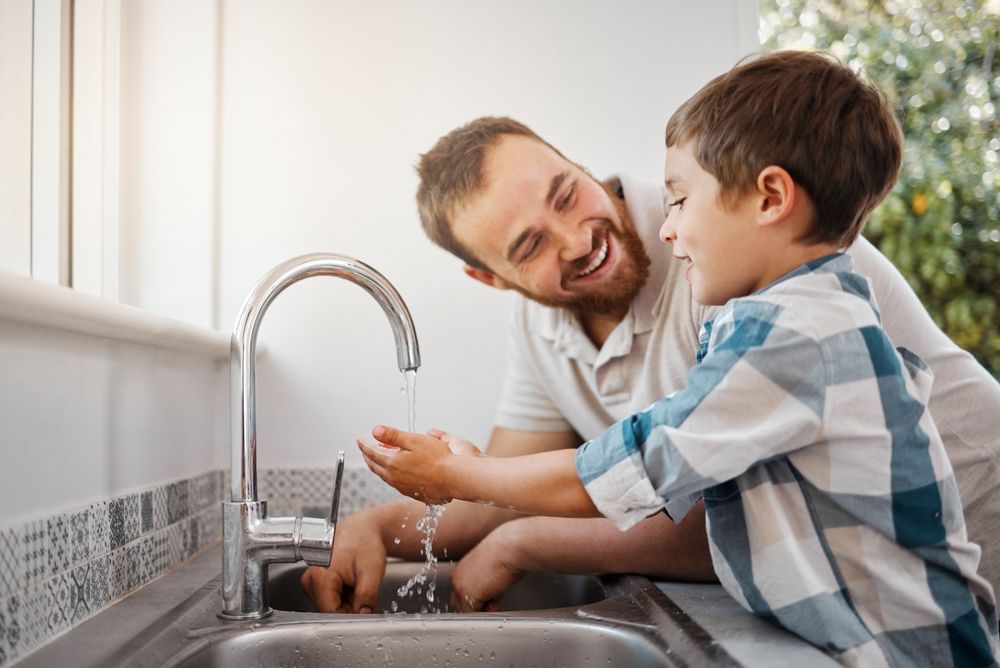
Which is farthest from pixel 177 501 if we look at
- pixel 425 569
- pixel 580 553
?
pixel 580 553

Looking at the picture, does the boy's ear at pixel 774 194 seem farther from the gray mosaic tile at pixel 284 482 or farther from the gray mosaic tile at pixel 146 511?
the gray mosaic tile at pixel 284 482

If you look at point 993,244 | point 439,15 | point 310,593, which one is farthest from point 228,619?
point 993,244

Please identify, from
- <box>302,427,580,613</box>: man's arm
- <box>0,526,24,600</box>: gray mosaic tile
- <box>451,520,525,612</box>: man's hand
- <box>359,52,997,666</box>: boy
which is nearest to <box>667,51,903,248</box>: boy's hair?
<box>359,52,997,666</box>: boy

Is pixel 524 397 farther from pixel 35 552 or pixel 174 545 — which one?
pixel 35 552

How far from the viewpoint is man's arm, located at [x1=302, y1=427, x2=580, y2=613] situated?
105cm

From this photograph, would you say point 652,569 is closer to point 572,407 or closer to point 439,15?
point 572,407

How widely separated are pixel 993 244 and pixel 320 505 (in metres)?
3.30

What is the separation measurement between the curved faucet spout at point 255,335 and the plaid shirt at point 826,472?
28cm

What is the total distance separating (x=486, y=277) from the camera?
138 centimetres

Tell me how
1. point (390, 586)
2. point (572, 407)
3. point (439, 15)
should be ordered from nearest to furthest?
point (390, 586) < point (572, 407) < point (439, 15)

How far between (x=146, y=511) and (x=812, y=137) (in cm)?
92

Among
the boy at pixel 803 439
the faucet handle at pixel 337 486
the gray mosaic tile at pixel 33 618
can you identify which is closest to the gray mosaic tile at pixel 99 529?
the gray mosaic tile at pixel 33 618

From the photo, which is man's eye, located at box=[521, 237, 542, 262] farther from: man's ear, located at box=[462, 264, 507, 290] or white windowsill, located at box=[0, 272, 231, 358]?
white windowsill, located at box=[0, 272, 231, 358]

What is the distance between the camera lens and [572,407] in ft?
4.36
